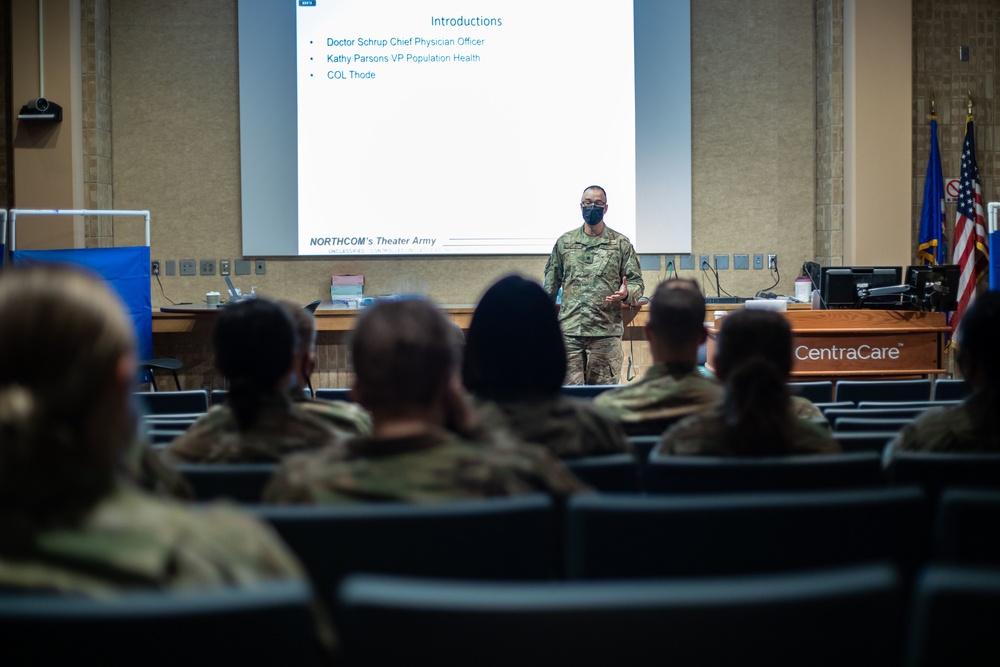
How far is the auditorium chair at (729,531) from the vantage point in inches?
53.7

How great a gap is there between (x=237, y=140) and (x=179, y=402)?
16.7ft

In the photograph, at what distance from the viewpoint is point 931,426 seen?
94.2 inches

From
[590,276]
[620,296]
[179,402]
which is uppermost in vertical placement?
[590,276]

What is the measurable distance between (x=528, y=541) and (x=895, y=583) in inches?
21.5

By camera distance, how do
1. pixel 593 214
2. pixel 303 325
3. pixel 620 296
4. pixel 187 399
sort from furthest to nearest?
pixel 593 214 → pixel 620 296 → pixel 187 399 → pixel 303 325

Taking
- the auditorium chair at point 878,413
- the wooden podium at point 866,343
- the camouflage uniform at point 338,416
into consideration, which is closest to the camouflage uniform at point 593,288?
the wooden podium at point 866,343

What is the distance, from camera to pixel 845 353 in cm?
642

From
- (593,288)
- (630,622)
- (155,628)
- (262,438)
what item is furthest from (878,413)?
(593,288)

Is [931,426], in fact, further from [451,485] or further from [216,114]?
[216,114]

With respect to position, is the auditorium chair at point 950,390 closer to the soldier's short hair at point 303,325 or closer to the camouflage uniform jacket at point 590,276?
the soldier's short hair at point 303,325

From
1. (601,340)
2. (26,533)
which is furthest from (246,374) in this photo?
(601,340)

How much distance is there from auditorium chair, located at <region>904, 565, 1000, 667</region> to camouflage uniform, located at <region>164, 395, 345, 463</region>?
1588 mm

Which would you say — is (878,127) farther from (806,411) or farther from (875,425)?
(875,425)

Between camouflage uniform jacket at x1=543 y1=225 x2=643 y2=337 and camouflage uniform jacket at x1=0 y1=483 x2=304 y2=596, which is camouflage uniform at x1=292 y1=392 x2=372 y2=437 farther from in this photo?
camouflage uniform jacket at x1=543 y1=225 x2=643 y2=337
